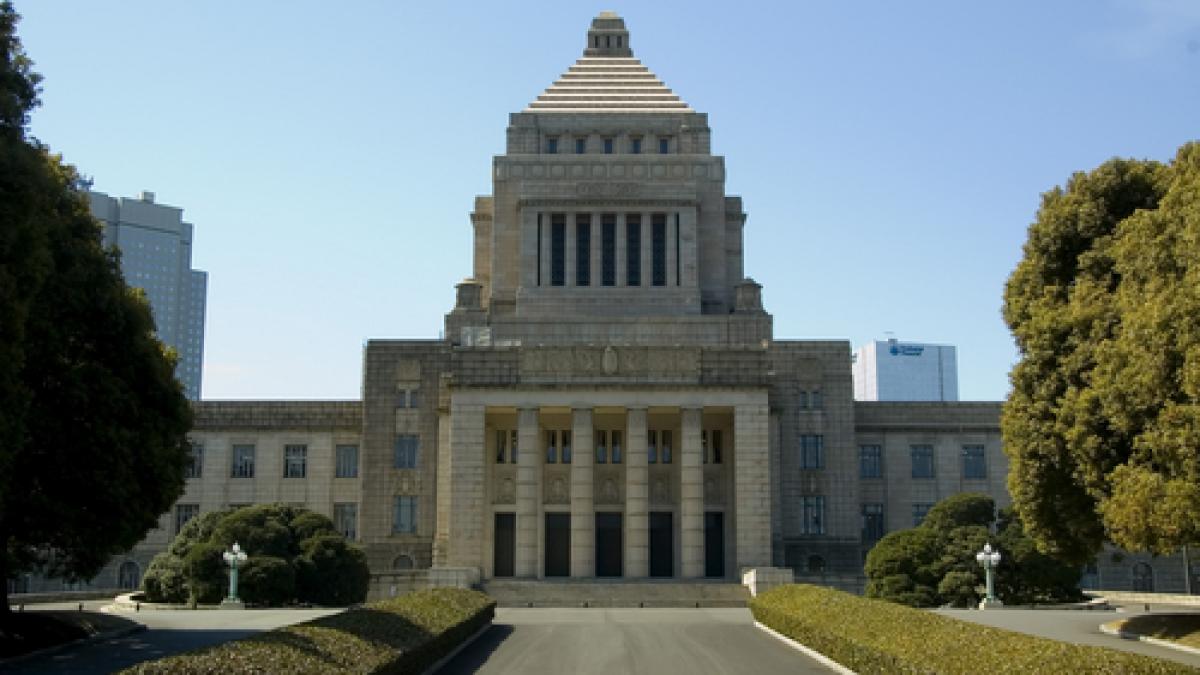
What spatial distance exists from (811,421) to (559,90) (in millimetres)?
24993

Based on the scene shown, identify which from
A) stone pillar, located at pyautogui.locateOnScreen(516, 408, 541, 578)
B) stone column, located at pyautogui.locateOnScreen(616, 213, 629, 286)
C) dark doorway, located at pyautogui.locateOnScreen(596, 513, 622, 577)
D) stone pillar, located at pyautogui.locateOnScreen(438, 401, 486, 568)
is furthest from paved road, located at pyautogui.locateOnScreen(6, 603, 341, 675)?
stone column, located at pyautogui.locateOnScreen(616, 213, 629, 286)

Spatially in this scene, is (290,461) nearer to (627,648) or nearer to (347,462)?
(347,462)

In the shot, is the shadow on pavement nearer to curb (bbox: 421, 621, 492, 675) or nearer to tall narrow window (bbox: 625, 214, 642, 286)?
curb (bbox: 421, 621, 492, 675)

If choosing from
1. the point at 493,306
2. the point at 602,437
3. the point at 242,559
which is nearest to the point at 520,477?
the point at 602,437

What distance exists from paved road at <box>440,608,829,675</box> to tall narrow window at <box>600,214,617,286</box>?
28.6 metres

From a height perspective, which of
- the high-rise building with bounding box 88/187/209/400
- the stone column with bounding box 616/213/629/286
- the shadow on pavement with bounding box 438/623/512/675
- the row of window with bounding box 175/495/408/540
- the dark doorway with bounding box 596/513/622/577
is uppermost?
the high-rise building with bounding box 88/187/209/400

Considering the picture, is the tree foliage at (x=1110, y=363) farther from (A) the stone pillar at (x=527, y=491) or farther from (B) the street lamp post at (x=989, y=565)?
(A) the stone pillar at (x=527, y=491)

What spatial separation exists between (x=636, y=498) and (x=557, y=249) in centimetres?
1906

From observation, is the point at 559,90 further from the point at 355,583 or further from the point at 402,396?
the point at 355,583

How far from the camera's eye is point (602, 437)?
54.3 m

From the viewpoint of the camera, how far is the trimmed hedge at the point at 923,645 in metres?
14.9

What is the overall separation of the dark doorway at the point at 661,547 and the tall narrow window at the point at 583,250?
15.2m

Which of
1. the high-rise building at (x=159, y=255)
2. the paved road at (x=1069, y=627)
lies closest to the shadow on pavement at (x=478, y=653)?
the paved road at (x=1069, y=627)

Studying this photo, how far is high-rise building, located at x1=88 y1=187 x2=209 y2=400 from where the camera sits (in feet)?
527
